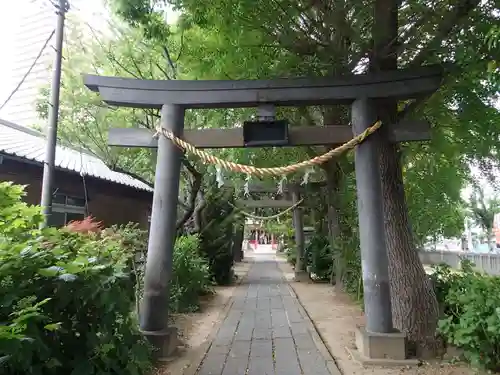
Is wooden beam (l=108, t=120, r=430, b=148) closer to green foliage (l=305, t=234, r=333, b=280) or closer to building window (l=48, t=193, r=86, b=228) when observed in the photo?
building window (l=48, t=193, r=86, b=228)

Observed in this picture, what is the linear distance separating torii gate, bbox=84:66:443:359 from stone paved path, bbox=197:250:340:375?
2.06 feet

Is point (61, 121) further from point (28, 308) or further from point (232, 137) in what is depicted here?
point (28, 308)

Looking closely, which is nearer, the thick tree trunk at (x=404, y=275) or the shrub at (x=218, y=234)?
the thick tree trunk at (x=404, y=275)

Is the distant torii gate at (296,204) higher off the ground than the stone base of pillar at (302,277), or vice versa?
the distant torii gate at (296,204)

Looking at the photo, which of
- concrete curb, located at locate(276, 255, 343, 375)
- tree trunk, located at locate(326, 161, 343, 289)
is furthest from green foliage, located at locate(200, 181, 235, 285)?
concrete curb, located at locate(276, 255, 343, 375)

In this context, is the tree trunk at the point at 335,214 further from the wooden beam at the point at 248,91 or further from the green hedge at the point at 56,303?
the green hedge at the point at 56,303

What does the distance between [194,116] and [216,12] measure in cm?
393

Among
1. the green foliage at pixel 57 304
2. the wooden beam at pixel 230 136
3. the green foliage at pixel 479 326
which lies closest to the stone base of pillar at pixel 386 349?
the green foliage at pixel 479 326

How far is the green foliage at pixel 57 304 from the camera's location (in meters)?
2.02

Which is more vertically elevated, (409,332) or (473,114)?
(473,114)

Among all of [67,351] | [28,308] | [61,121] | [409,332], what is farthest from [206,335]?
[61,121]

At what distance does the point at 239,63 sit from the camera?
5660 millimetres

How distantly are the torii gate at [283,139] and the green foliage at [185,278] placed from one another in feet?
7.77

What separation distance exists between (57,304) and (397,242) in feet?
13.3
